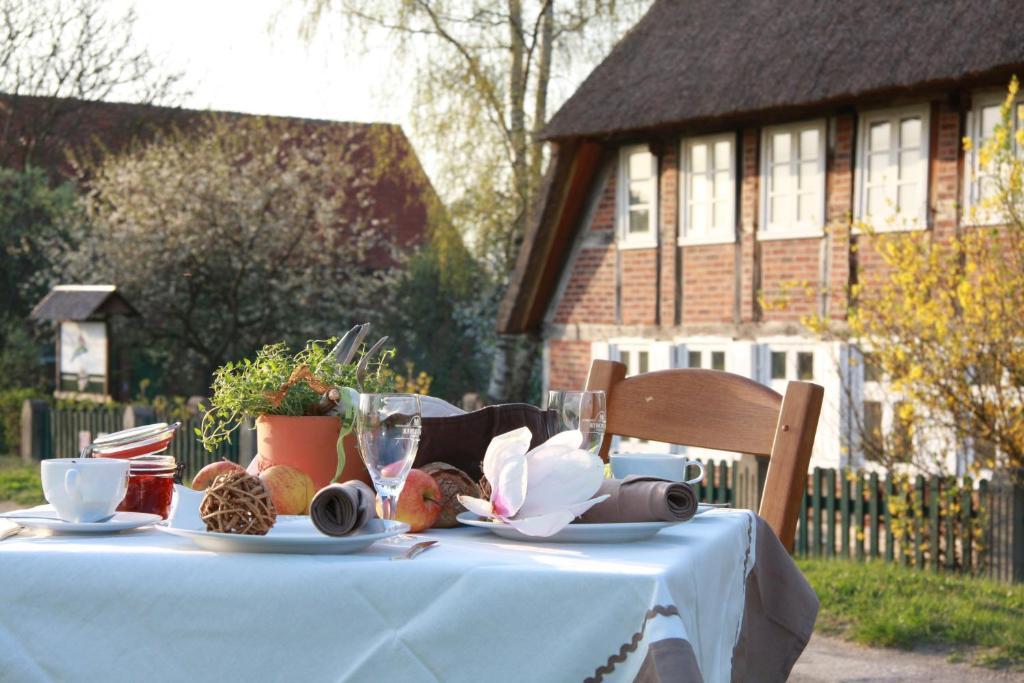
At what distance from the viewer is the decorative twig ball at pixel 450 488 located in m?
2.26

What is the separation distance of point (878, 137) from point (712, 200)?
1910 millimetres

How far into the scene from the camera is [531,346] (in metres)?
17.9

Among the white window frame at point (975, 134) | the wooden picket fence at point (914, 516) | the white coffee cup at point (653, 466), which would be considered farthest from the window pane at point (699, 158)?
the white coffee cup at point (653, 466)

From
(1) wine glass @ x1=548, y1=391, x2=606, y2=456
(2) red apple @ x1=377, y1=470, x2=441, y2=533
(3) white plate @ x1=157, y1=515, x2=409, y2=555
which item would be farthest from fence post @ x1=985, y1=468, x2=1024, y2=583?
(3) white plate @ x1=157, y1=515, x2=409, y2=555

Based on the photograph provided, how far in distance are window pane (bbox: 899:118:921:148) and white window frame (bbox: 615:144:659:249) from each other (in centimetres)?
278

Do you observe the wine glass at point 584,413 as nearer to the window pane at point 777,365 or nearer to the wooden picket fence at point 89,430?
the window pane at point 777,365

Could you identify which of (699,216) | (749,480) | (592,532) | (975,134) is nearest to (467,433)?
(592,532)

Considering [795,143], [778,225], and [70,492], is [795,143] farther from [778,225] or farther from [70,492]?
[70,492]

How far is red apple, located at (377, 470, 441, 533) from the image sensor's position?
2.21 metres

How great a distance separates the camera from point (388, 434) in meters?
2.04

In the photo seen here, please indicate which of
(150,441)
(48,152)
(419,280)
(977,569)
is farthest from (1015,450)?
(48,152)

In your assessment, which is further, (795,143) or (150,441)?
(795,143)

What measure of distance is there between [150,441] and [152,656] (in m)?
0.73

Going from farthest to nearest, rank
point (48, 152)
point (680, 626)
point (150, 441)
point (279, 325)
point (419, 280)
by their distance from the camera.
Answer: point (48, 152)
point (419, 280)
point (279, 325)
point (150, 441)
point (680, 626)
